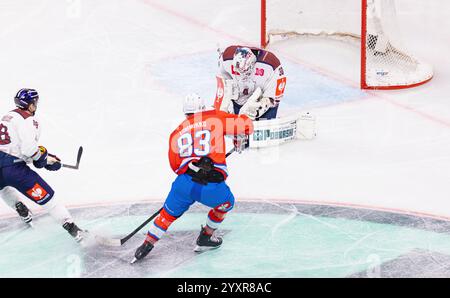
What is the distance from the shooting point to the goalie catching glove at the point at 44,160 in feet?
22.8

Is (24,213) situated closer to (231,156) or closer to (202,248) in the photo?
(202,248)

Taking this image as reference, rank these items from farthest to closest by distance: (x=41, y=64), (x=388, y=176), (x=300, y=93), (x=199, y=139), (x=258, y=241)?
(x=41, y=64) < (x=300, y=93) < (x=388, y=176) < (x=258, y=241) < (x=199, y=139)

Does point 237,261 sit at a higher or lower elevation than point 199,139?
lower

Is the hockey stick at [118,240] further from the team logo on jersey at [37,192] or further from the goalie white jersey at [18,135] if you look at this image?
the goalie white jersey at [18,135]

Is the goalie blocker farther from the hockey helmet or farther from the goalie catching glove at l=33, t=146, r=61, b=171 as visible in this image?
the hockey helmet

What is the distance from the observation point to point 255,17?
482 inches

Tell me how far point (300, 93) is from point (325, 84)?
39 centimetres

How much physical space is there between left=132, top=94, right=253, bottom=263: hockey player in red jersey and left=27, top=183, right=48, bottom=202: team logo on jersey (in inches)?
30.2

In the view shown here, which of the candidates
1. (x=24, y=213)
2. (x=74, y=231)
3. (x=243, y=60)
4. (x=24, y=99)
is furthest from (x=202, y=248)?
(x=243, y=60)

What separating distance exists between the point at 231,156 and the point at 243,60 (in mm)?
869

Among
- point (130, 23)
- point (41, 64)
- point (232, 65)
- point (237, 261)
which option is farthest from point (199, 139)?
point (130, 23)

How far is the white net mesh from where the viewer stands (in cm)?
1031

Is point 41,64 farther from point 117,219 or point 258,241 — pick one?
point 258,241

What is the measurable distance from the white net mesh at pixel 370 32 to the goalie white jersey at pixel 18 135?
441 centimetres
